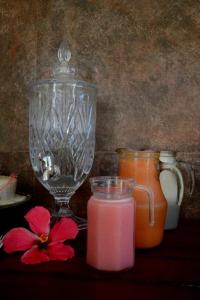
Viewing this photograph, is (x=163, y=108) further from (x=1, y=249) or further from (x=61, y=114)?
(x=1, y=249)

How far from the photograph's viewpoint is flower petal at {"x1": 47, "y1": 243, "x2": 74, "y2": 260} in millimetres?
545

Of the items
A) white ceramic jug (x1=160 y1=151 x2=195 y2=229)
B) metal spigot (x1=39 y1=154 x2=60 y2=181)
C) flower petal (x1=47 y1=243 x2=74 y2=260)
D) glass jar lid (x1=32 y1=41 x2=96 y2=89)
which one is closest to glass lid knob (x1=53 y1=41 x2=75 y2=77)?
glass jar lid (x1=32 y1=41 x2=96 y2=89)

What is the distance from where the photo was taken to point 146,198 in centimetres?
60

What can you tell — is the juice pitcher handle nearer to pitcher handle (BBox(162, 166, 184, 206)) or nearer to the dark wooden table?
the dark wooden table

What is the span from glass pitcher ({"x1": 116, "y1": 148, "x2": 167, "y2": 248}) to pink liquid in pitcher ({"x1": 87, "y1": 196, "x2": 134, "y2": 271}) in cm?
8

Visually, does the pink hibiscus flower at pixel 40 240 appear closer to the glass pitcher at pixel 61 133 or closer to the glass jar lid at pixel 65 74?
the glass pitcher at pixel 61 133

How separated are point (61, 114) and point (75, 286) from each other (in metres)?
0.43

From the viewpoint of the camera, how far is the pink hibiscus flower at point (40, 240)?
21.4 inches

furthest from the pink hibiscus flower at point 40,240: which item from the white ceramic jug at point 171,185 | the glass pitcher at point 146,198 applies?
the white ceramic jug at point 171,185

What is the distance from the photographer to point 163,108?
34.1 inches

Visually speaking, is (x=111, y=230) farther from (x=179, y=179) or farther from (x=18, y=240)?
(x=179, y=179)

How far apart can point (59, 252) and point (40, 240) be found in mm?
48

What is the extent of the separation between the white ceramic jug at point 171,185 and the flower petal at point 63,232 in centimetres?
25

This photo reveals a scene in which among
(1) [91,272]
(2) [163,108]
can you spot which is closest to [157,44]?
(2) [163,108]
